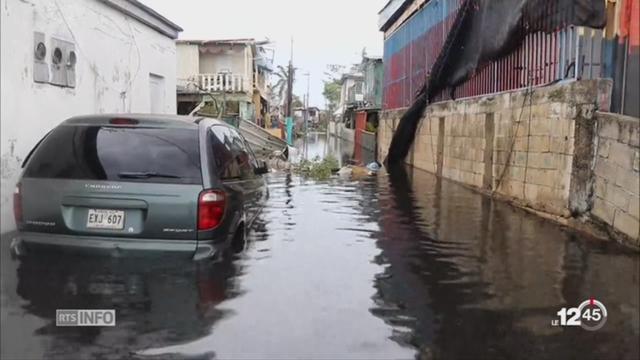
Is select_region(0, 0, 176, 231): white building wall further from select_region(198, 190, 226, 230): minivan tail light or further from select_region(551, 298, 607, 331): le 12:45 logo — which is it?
select_region(551, 298, 607, 331): le 12:45 logo

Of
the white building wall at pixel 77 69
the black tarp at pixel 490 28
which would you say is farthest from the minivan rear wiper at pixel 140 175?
the black tarp at pixel 490 28

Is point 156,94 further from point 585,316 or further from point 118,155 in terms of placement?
point 585,316

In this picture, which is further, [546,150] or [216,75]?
[216,75]

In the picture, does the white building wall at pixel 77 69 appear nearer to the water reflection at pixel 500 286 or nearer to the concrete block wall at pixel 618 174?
the water reflection at pixel 500 286

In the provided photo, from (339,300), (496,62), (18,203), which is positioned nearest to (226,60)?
(496,62)

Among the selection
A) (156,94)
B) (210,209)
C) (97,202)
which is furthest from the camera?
(156,94)

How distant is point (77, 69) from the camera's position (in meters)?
8.13

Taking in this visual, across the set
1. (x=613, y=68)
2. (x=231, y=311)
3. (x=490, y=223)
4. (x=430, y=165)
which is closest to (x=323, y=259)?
(x=231, y=311)

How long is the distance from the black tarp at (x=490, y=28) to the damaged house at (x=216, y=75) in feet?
34.3

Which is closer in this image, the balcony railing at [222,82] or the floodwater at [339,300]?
the floodwater at [339,300]

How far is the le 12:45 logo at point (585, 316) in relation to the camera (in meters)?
4.16

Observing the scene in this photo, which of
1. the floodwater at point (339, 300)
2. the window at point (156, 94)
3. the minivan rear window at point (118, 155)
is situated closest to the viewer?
the floodwater at point (339, 300)

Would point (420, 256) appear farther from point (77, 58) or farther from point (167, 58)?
point (167, 58)

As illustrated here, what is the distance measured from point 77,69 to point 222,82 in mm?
19109
